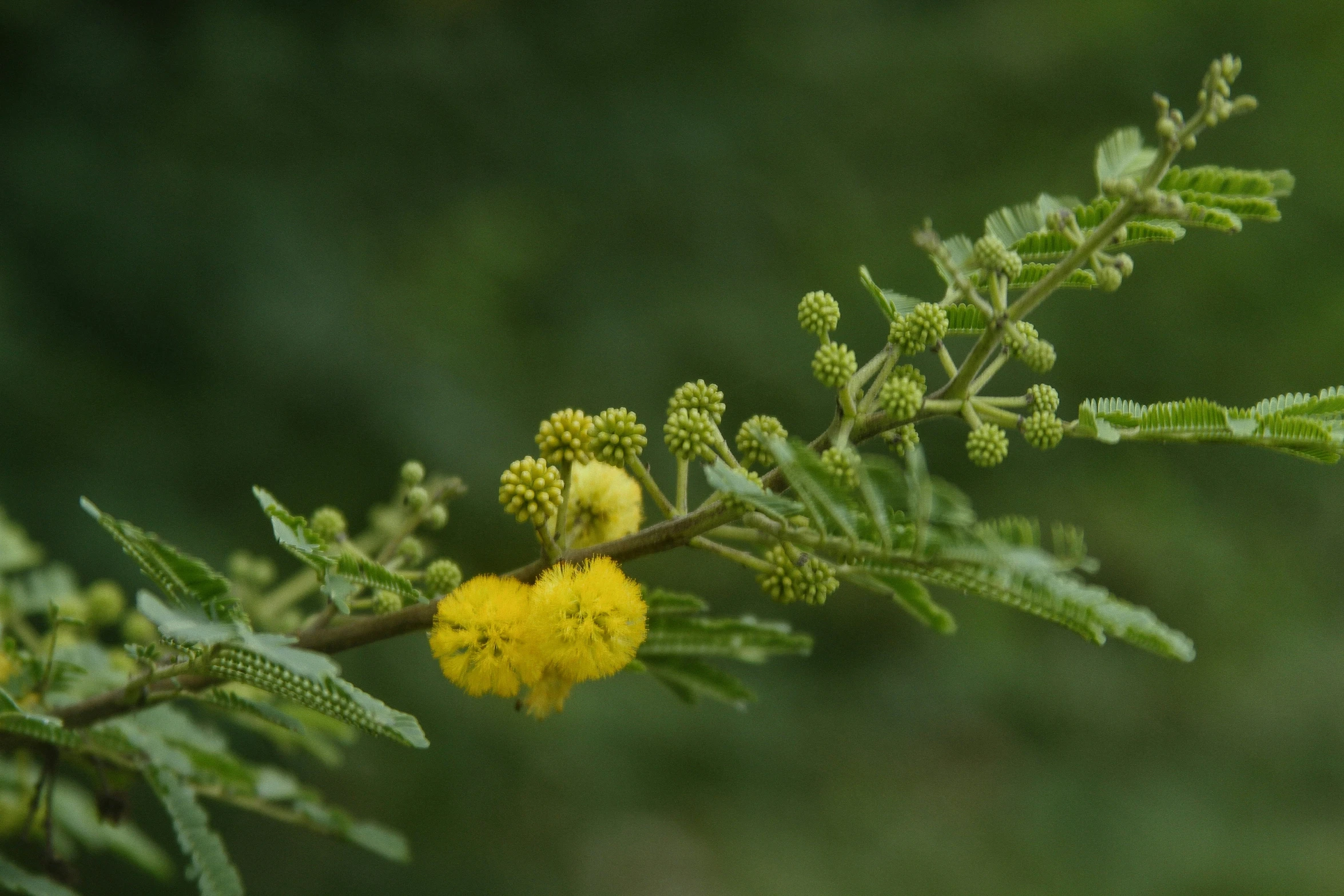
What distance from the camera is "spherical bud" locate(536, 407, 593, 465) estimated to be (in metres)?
1.49

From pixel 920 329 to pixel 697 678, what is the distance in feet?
2.45

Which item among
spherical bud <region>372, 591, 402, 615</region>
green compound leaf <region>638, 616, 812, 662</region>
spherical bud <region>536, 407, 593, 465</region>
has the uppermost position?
spherical bud <region>536, 407, 593, 465</region>

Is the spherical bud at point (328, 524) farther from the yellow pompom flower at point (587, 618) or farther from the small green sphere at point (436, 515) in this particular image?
the yellow pompom flower at point (587, 618)

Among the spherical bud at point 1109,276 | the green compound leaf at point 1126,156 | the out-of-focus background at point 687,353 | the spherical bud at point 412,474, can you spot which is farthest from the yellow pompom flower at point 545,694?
the out-of-focus background at point 687,353

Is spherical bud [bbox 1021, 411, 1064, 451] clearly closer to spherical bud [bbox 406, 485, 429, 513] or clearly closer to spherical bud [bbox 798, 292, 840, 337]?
spherical bud [bbox 798, 292, 840, 337]

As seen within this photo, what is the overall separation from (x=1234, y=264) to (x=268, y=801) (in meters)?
7.36

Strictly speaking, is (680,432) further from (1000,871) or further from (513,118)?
(1000,871)

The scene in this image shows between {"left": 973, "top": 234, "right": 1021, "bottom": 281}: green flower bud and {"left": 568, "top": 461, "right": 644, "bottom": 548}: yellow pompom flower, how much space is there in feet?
1.94

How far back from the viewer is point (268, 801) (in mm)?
2238

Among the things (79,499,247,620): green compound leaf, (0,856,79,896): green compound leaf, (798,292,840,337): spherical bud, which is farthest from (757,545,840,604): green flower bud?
(0,856,79,896): green compound leaf

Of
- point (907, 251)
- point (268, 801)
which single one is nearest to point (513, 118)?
point (907, 251)

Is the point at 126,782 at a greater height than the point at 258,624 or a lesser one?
lesser

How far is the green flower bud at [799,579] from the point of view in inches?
56.3

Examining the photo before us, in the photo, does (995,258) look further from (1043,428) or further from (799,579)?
(799,579)
